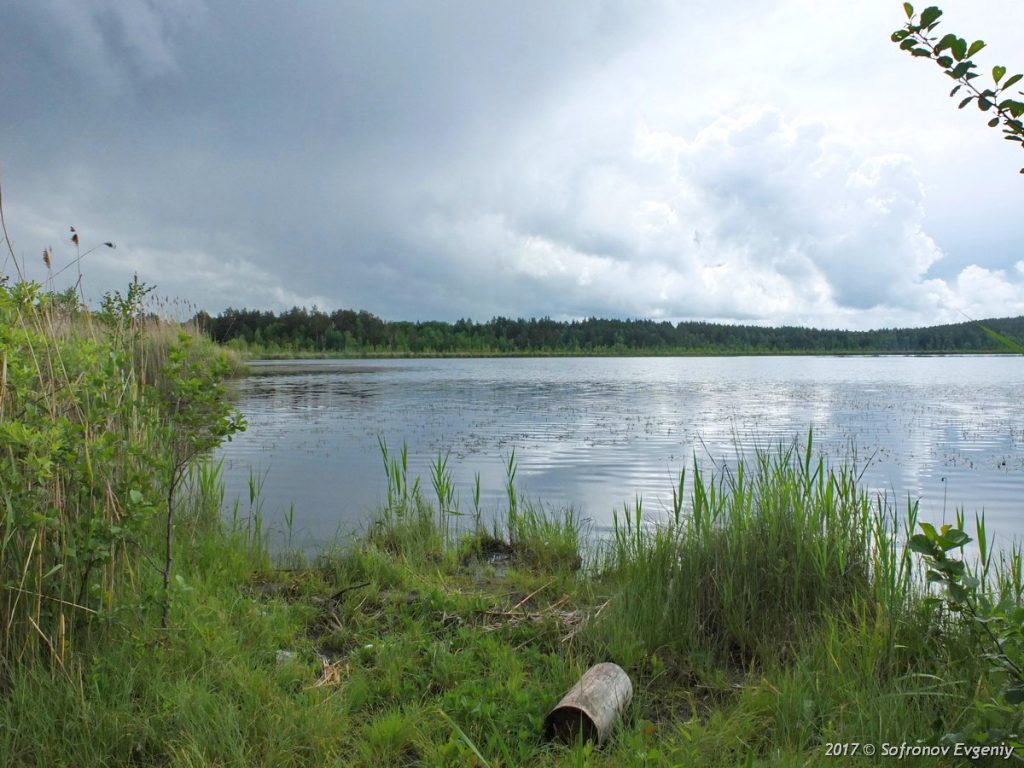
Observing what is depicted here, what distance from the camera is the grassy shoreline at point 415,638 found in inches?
114

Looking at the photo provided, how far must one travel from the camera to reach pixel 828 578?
4195 millimetres

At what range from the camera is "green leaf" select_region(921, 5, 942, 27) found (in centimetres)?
203

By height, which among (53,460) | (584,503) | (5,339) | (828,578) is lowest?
(584,503)

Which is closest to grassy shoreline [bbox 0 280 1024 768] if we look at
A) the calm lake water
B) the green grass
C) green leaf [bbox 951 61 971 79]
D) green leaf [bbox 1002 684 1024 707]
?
the green grass

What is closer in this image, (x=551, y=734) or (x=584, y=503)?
(x=551, y=734)

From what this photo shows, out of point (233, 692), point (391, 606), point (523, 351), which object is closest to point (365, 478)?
point (391, 606)

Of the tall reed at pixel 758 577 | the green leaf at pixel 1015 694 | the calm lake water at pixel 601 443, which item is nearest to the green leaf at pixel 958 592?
the green leaf at pixel 1015 694

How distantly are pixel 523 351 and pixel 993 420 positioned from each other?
89414 millimetres

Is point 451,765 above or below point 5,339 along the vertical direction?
below

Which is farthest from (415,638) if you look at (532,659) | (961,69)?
(961,69)

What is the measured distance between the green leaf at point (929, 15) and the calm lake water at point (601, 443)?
4.69 metres

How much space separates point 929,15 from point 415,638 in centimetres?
399

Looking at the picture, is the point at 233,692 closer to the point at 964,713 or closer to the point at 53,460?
the point at 53,460

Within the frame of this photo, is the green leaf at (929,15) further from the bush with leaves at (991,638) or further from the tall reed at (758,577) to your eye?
the tall reed at (758,577)
